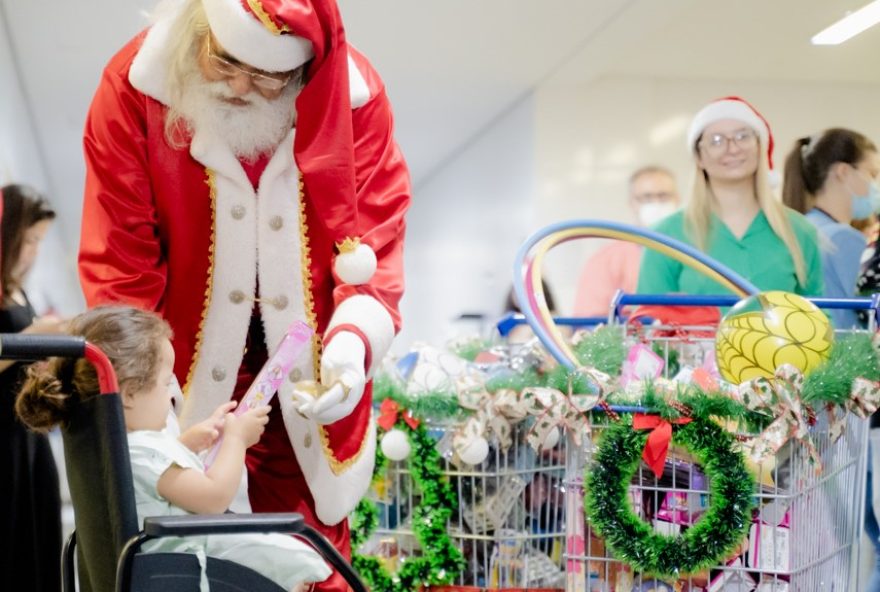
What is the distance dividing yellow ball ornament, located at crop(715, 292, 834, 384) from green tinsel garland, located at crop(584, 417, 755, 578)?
0.72 feet

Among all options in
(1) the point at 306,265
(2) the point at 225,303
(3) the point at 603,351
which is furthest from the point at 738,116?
(2) the point at 225,303

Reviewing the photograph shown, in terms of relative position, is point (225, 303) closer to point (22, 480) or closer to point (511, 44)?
point (22, 480)

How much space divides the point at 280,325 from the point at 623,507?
705mm

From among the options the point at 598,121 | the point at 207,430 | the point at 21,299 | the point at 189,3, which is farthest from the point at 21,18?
the point at 207,430

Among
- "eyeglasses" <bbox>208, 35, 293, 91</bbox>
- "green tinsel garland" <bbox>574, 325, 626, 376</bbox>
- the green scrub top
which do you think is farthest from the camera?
the green scrub top

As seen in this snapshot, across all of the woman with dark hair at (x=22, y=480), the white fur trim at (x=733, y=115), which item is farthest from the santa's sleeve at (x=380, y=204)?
the white fur trim at (x=733, y=115)

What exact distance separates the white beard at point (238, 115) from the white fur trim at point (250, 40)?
0.34 feet

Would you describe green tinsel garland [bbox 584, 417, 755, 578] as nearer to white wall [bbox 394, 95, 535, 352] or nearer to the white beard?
the white beard

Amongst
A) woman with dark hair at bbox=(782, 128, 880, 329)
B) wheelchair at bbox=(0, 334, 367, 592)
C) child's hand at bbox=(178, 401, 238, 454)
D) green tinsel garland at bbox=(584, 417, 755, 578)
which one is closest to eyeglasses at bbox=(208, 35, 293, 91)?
child's hand at bbox=(178, 401, 238, 454)

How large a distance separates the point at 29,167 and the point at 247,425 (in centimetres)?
582

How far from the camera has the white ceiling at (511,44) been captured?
4.70 m

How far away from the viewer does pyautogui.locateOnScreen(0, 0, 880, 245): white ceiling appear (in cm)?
470

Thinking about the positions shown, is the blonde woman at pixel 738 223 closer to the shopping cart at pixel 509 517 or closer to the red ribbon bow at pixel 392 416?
the shopping cart at pixel 509 517

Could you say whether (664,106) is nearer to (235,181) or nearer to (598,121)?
(598,121)
